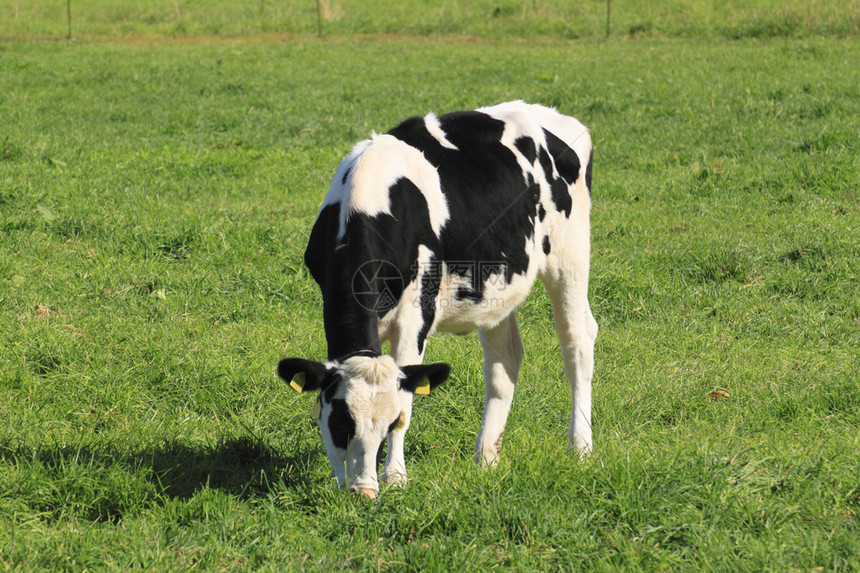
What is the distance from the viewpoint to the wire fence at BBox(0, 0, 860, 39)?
73.3 ft

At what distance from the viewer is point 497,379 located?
4.88 meters

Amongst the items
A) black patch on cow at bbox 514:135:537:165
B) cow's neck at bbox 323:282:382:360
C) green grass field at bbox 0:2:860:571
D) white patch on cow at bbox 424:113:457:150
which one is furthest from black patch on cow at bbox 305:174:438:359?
black patch on cow at bbox 514:135:537:165

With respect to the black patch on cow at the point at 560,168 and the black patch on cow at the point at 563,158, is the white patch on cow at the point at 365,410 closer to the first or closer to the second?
the black patch on cow at the point at 560,168

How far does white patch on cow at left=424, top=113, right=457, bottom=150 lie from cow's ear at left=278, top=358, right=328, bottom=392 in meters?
1.56

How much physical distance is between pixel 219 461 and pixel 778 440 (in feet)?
9.67

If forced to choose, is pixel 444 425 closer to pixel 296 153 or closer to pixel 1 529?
pixel 1 529

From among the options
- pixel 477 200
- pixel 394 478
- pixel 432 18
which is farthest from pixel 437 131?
pixel 432 18

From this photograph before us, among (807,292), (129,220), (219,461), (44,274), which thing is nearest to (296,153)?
(129,220)

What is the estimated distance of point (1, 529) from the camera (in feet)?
11.7

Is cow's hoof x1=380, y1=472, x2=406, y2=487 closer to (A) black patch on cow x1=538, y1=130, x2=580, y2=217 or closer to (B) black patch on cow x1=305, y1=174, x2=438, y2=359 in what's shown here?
(B) black patch on cow x1=305, y1=174, x2=438, y2=359

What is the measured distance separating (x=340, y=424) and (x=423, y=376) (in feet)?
1.38

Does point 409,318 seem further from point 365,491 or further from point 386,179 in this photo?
point 365,491

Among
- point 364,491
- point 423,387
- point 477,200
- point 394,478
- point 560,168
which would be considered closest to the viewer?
point 364,491

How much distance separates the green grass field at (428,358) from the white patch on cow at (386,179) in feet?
4.16
